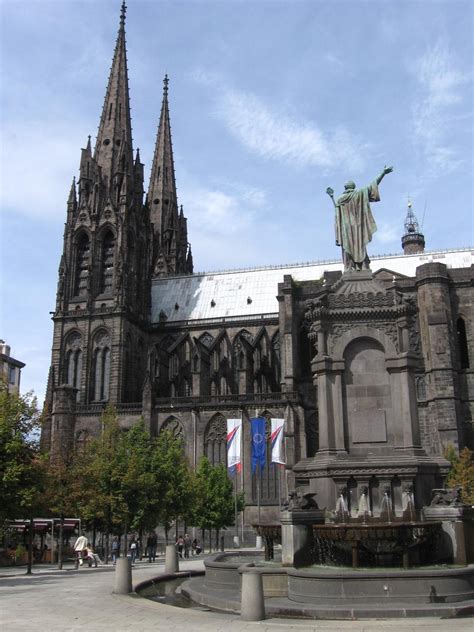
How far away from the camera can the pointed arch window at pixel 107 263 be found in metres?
67.8

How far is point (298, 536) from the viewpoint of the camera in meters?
15.7

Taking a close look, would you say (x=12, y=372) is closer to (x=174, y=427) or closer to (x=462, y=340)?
(x=174, y=427)

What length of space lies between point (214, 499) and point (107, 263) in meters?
29.0

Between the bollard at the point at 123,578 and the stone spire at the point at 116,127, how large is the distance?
187 feet

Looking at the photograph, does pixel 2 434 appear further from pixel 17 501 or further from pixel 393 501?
pixel 393 501

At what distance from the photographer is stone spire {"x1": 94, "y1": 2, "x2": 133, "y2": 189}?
70500mm

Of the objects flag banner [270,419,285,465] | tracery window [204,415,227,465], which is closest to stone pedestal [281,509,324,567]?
flag banner [270,419,285,465]

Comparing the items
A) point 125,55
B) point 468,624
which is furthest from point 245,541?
point 125,55

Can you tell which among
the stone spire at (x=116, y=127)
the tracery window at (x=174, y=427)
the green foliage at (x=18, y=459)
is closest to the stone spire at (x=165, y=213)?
the stone spire at (x=116, y=127)

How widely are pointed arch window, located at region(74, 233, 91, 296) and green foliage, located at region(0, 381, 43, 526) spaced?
4035 centimetres

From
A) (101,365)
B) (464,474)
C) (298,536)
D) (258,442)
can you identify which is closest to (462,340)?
(464,474)

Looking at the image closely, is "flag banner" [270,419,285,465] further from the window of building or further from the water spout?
the window of building

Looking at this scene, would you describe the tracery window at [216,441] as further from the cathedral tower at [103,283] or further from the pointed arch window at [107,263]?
the pointed arch window at [107,263]

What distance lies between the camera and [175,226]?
295ft
